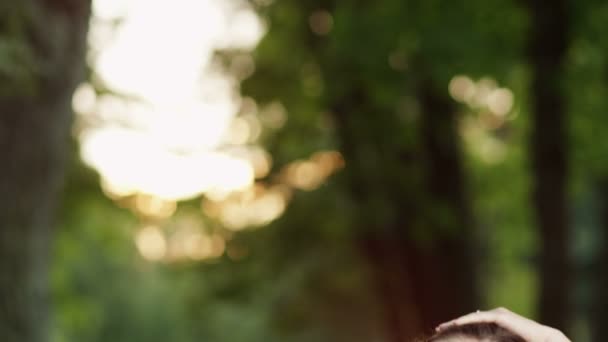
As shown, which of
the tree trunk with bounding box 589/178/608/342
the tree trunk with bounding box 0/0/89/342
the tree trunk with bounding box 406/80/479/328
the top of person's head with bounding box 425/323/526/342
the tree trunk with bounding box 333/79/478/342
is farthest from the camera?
the tree trunk with bounding box 589/178/608/342

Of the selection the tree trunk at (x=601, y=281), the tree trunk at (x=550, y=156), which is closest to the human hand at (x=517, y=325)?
the tree trunk at (x=550, y=156)

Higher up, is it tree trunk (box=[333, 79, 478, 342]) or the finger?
tree trunk (box=[333, 79, 478, 342])

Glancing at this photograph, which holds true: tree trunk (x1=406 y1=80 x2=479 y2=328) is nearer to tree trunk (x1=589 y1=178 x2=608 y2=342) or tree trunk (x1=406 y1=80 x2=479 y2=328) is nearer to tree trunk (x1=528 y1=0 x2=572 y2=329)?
tree trunk (x1=528 y1=0 x2=572 y2=329)

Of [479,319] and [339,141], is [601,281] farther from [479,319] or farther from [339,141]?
[479,319]

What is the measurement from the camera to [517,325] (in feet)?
5.94

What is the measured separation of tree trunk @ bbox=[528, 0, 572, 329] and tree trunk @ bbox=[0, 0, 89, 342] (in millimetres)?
4887

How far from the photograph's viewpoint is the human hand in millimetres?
1798

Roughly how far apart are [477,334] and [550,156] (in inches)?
326

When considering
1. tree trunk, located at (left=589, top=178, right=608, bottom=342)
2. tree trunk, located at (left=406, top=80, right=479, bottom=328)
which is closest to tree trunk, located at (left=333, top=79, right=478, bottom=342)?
tree trunk, located at (left=406, top=80, right=479, bottom=328)

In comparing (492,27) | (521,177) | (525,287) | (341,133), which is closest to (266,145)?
(341,133)

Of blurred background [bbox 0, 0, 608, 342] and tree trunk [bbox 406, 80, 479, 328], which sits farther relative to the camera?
tree trunk [bbox 406, 80, 479, 328]

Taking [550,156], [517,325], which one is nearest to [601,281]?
[550,156]

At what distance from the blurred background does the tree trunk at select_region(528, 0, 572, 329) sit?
0.06 feet

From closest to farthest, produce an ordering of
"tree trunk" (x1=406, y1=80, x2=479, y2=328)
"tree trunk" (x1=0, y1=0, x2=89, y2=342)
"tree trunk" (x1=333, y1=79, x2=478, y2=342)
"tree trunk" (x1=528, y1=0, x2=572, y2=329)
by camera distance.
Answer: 1. "tree trunk" (x1=0, y1=0, x2=89, y2=342)
2. "tree trunk" (x1=528, y1=0, x2=572, y2=329)
3. "tree trunk" (x1=333, y1=79, x2=478, y2=342)
4. "tree trunk" (x1=406, y1=80, x2=479, y2=328)
